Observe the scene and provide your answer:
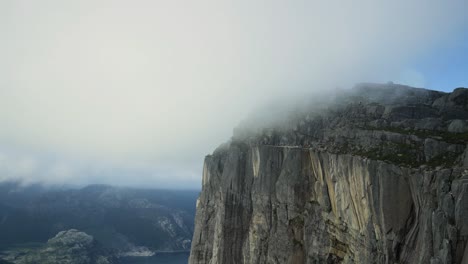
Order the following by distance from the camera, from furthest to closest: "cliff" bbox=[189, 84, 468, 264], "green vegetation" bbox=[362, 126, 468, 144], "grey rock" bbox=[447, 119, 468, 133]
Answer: "grey rock" bbox=[447, 119, 468, 133] → "green vegetation" bbox=[362, 126, 468, 144] → "cliff" bbox=[189, 84, 468, 264]

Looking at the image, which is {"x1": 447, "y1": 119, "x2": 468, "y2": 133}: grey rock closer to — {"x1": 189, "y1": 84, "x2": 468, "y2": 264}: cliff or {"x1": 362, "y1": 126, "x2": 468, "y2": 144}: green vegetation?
{"x1": 189, "y1": 84, "x2": 468, "y2": 264}: cliff

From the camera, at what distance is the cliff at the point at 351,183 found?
119ft

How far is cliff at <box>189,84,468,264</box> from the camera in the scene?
119 feet

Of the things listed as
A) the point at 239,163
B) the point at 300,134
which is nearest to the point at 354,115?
the point at 300,134

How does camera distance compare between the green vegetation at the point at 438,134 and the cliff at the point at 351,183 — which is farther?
the green vegetation at the point at 438,134

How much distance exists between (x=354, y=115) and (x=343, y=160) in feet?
59.2

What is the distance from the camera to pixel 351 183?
47.4m

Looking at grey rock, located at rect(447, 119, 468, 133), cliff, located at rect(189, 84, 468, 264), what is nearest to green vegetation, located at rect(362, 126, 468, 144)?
cliff, located at rect(189, 84, 468, 264)

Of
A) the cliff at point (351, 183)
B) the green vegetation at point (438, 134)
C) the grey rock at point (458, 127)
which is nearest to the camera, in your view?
the cliff at point (351, 183)

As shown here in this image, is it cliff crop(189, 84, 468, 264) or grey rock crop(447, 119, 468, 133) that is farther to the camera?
grey rock crop(447, 119, 468, 133)

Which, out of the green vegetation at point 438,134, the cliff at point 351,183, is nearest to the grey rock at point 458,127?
the cliff at point 351,183

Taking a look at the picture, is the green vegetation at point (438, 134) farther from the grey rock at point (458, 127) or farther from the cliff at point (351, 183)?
the grey rock at point (458, 127)

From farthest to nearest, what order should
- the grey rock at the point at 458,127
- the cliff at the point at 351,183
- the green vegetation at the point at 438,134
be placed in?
the grey rock at the point at 458,127 → the green vegetation at the point at 438,134 → the cliff at the point at 351,183

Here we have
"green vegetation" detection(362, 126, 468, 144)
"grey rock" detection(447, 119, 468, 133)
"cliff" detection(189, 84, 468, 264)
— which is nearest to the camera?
"cliff" detection(189, 84, 468, 264)
